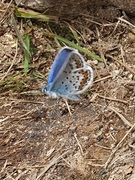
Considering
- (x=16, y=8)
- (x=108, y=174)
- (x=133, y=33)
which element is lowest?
(x=108, y=174)

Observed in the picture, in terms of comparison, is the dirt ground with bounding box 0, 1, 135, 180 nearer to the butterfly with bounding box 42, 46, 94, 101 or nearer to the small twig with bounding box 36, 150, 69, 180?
the small twig with bounding box 36, 150, 69, 180

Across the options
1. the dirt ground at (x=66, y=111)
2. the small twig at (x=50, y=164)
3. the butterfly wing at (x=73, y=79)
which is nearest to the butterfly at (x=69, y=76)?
the butterfly wing at (x=73, y=79)

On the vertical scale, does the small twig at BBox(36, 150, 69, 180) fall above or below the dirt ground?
below

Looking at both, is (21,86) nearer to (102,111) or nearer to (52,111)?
(52,111)

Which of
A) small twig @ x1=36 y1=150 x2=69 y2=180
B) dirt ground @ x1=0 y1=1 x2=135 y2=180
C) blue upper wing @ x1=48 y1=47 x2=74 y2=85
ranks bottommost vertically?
small twig @ x1=36 y1=150 x2=69 y2=180

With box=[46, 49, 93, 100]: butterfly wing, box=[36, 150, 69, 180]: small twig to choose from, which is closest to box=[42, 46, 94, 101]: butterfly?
box=[46, 49, 93, 100]: butterfly wing

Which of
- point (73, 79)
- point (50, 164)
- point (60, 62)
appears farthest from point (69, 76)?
point (50, 164)

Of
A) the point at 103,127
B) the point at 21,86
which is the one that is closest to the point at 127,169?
the point at 103,127

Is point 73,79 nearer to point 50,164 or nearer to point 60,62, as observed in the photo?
point 60,62
